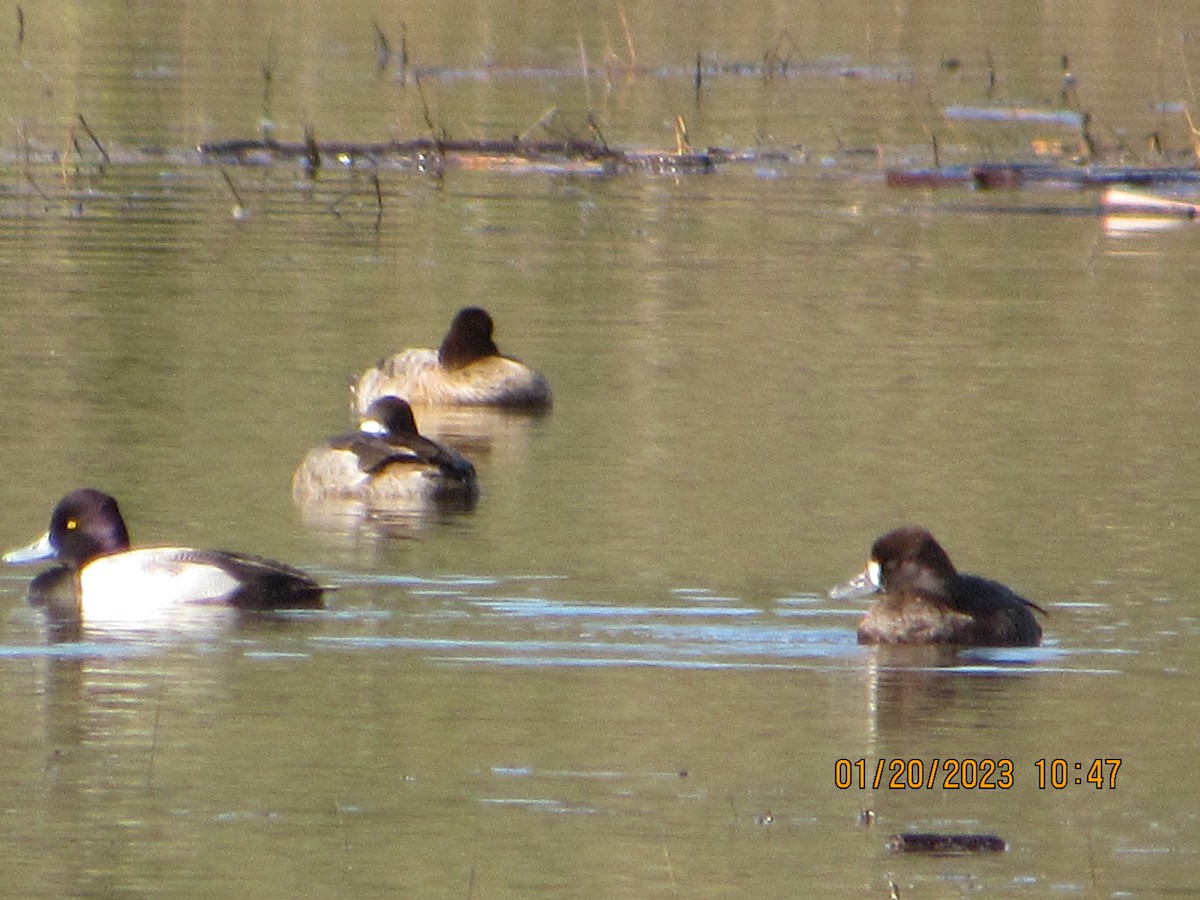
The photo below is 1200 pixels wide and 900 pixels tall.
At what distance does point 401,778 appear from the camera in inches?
327

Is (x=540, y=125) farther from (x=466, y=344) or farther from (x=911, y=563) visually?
(x=911, y=563)

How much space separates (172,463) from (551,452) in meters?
2.05

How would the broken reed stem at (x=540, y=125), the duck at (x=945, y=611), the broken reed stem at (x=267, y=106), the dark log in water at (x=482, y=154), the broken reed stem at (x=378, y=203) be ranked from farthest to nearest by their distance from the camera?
the broken reed stem at (x=267, y=106), the broken reed stem at (x=540, y=125), the dark log in water at (x=482, y=154), the broken reed stem at (x=378, y=203), the duck at (x=945, y=611)

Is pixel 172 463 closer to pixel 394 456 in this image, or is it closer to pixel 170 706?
pixel 394 456

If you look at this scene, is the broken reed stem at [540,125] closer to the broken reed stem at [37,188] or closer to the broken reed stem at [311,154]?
the broken reed stem at [311,154]

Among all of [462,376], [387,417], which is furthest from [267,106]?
[387,417]

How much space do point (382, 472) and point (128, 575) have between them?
2657 mm

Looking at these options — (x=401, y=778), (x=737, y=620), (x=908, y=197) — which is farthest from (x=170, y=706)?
(x=908, y=197)
